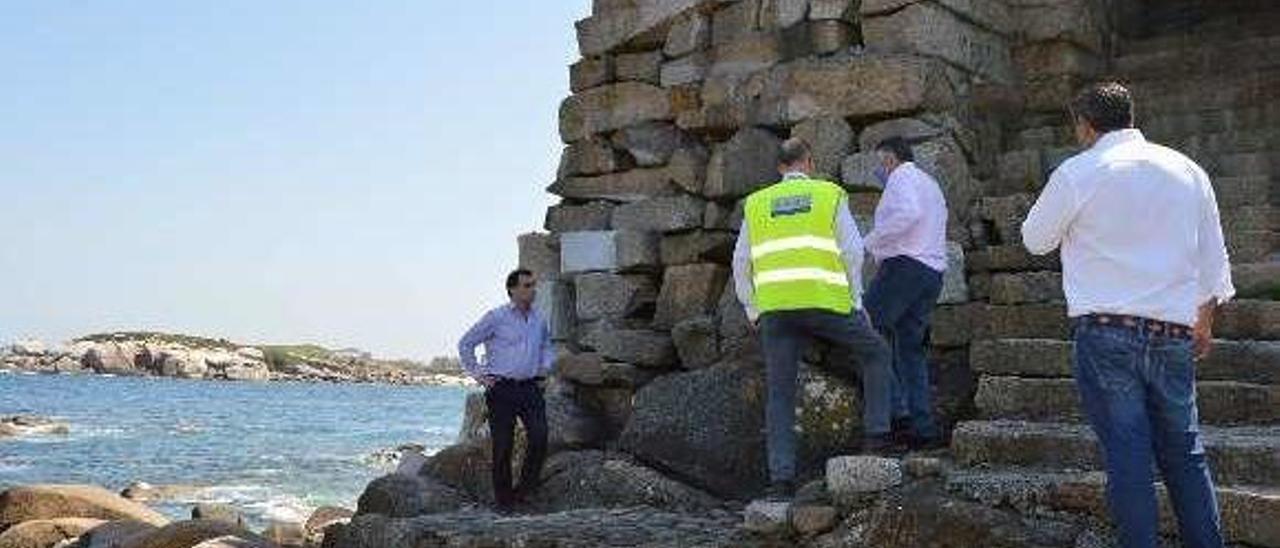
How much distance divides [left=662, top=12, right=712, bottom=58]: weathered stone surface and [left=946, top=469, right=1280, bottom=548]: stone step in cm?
442

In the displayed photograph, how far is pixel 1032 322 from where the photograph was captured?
730 centimetres

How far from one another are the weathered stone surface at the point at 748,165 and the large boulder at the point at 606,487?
1.94 metres

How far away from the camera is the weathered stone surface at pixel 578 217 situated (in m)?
9.70

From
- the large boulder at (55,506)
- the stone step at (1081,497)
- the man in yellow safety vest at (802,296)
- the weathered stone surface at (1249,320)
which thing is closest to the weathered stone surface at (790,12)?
the man in yellow safety vest at (802,296)

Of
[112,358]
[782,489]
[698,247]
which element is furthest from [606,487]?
[112,358]

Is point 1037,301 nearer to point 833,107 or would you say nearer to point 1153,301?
point 833,107

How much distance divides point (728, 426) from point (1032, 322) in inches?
71.0

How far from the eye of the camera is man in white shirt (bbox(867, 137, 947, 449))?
22.6 ft

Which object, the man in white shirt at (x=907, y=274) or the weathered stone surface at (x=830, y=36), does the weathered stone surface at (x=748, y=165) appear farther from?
the man in white shirt at (x=907, y=274)

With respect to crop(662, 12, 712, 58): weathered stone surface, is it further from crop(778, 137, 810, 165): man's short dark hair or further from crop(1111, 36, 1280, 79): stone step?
crop(1111, 36, 1280, 79): stone step

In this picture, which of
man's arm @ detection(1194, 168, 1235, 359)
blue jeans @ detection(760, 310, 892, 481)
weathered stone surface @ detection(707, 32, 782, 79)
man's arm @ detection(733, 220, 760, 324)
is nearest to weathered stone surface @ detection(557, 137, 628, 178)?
weathered stone surface @ detection(707, 32, 782, 79)

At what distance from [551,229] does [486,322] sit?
1676mm

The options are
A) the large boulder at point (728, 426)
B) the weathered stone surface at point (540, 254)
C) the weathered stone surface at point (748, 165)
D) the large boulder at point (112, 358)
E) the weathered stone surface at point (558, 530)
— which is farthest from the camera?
the large boulder at point (112, 358)

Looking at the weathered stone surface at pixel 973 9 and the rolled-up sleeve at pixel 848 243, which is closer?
the rolled-up sleeve at pixel 848 243
